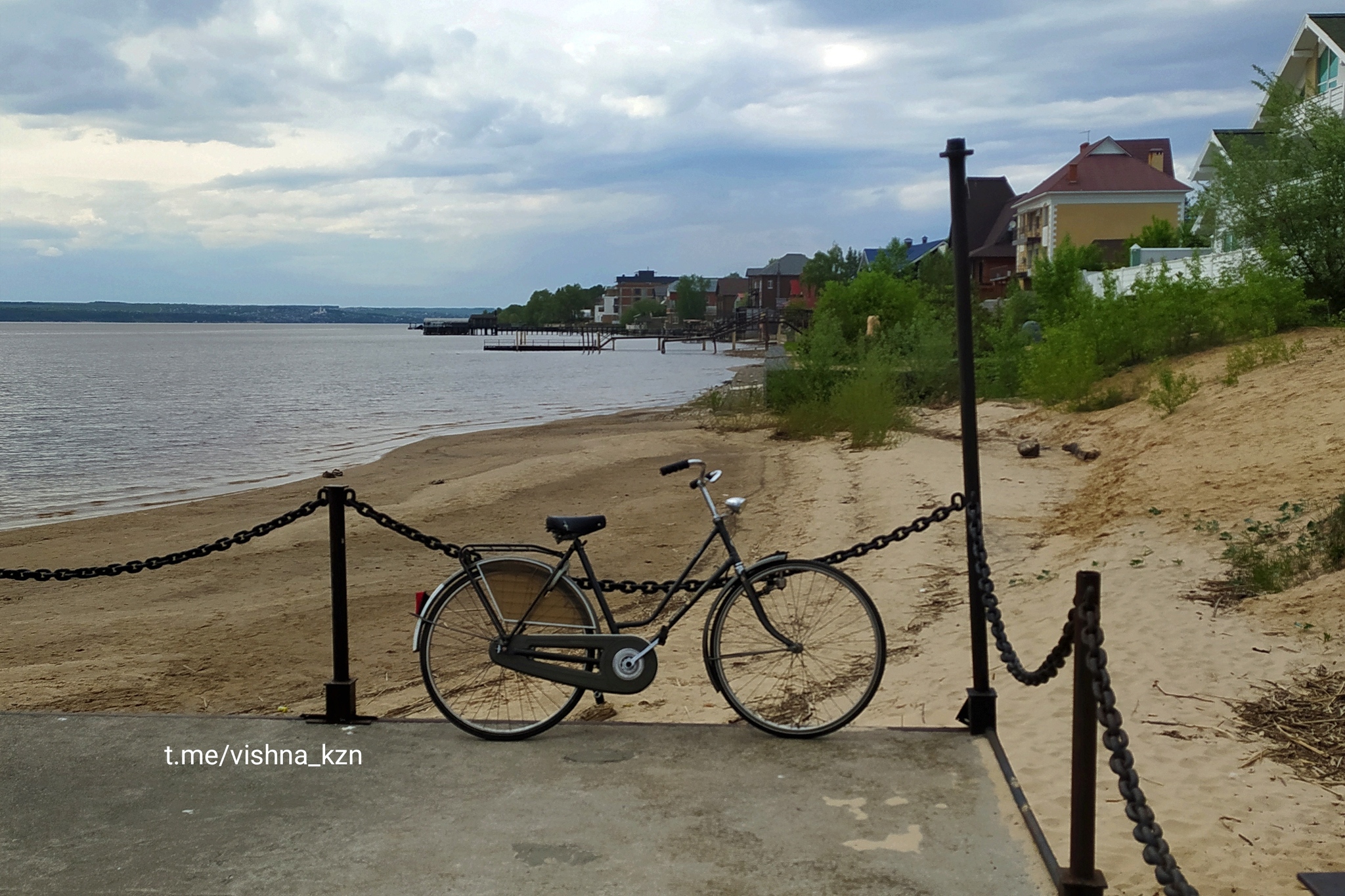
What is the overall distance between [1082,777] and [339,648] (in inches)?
138

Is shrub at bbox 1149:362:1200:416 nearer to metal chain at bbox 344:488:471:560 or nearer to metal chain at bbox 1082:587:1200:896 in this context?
metal chain at bbox 344:488:471:560

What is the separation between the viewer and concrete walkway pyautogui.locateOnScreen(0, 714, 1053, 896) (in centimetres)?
388

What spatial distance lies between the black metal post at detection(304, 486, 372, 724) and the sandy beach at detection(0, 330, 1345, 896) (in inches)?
79.6

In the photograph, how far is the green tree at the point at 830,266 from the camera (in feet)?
404

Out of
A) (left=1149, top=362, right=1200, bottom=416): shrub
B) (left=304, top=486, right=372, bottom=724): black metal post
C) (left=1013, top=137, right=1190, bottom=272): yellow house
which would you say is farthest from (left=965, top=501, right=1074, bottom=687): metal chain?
(left=1013, top=137, right=1190, bottom=272): yellow house

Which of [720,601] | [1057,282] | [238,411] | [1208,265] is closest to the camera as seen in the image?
[720,601]

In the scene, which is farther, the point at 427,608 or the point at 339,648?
the point at 339,648

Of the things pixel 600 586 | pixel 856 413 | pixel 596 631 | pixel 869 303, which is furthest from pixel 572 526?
pixel 869 303

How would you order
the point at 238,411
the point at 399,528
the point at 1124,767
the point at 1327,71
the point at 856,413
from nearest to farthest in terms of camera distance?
the point at 1124,767 < the point at 399,528 < the point at 856,413 < the point at 1327,71 < the point at 238,411

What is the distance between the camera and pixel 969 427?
5.44 m

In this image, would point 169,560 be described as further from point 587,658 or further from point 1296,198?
point 1296,198

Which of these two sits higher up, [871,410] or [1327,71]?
[1327,71]

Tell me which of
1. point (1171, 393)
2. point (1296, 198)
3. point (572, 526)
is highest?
point (1296, 198)

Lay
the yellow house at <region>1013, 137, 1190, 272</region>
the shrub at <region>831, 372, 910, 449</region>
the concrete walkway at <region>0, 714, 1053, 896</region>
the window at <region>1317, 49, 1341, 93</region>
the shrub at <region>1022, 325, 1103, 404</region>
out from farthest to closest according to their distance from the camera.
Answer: the yellow house at <region>1013, 137, 1190, 272</region>
the window at <region>1317, 49, 1341, 93</region>
the shrub at <region>1022, 325, 1103, 404</region>
the shrub at <region>831, 372, 910, 449</region>
the concrete walkway at <region>0, 714, 1053, 896</region>
